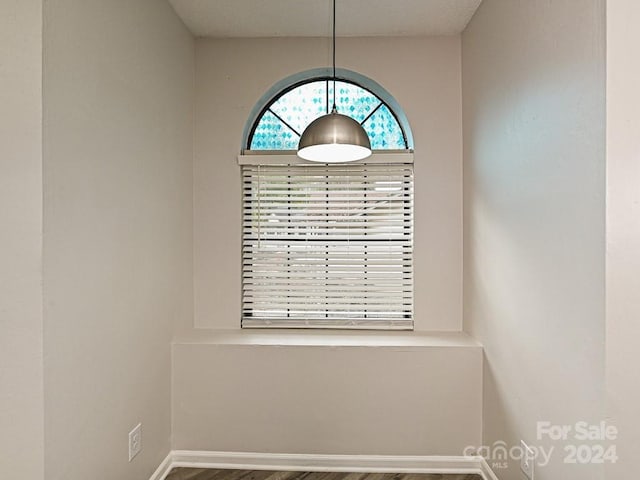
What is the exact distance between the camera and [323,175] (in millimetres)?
3078

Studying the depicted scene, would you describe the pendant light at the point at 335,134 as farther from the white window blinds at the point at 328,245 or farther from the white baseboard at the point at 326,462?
the white baseboard at the point at 326,462

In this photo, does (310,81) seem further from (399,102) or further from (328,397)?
(328,397)

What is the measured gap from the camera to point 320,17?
2.77m
